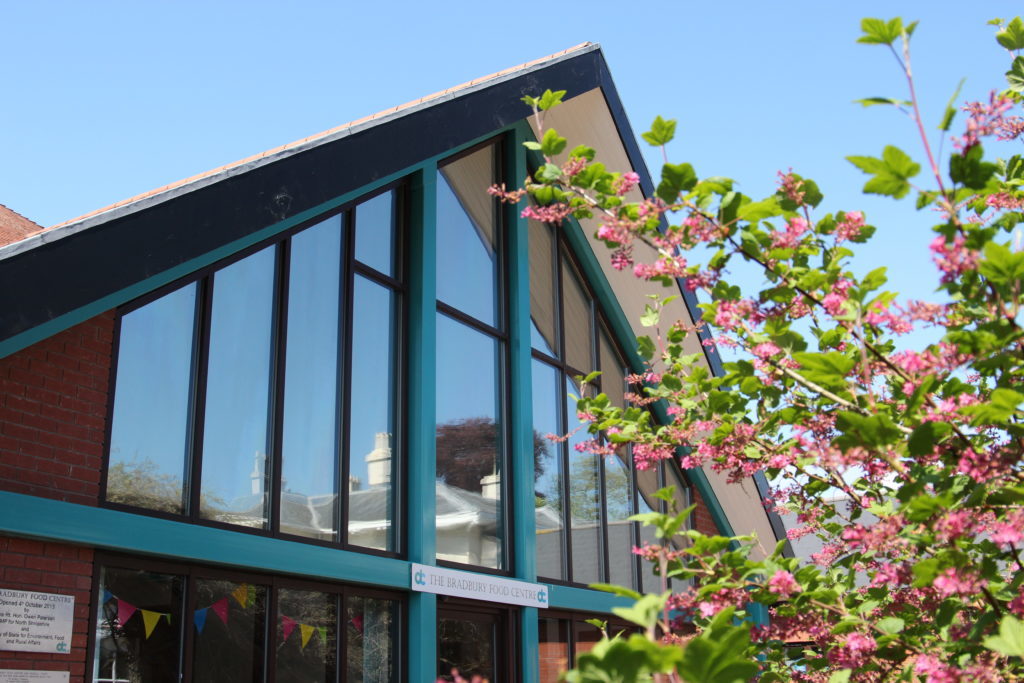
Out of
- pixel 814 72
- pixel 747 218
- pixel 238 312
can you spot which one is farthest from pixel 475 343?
pixel 747 218

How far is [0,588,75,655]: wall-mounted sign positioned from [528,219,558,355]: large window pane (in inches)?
215

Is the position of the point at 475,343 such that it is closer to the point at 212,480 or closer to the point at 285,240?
the point at 285,240

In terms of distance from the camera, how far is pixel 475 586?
25.9ft

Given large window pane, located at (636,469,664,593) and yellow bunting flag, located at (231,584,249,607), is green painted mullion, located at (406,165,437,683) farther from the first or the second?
large window pane, located at (636,469,664,593)

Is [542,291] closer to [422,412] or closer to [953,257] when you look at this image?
[422,412]

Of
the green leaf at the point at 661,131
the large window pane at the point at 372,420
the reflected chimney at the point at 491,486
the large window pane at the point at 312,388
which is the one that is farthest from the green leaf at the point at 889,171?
the reflected chimney at the point at 491,486

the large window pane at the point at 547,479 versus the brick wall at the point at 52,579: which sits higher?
the large window pane at the point at 547,479

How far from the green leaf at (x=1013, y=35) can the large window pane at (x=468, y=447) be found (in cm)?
531

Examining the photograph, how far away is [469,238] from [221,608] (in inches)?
169

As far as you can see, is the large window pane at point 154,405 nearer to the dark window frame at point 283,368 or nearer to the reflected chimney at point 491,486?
the dark window frame at point 283,368

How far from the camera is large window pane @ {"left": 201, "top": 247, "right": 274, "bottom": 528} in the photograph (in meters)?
6.12

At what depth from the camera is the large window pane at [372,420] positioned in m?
7.20

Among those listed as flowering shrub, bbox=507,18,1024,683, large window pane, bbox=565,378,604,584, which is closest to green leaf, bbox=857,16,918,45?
flowering shrub, bbox=507,18,1024,683

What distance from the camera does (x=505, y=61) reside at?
8.63 meters
